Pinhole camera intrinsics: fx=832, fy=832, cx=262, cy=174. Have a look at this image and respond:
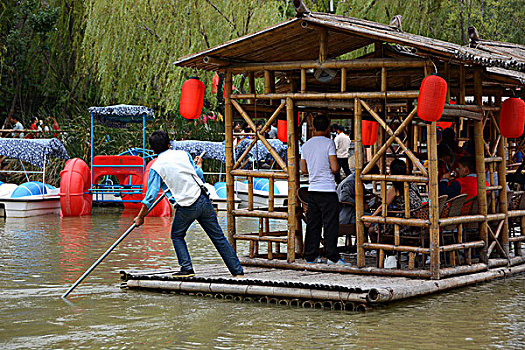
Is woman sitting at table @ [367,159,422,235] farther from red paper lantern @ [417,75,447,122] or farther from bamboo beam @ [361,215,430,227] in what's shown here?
red paper lantern @ [417,75,447,122]

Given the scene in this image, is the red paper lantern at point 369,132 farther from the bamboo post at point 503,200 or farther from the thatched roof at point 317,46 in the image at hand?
the bamboo post at point 503,200

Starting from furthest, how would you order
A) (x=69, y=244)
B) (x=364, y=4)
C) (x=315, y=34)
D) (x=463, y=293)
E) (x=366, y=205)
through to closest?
(x=364, y=4) → (x=69, y=244) → (x=366, y=205) → (x=315, y=34) → (x=463, y=293)

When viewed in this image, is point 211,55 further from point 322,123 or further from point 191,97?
point 322,123

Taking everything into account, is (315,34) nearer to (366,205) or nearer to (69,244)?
(366,205)

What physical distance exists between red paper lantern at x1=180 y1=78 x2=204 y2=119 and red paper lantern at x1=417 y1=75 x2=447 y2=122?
306 cm

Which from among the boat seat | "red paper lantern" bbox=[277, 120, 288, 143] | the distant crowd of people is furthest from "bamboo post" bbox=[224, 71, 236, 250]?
the distant crowd of people

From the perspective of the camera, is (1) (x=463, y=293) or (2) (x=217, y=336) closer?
(2) (x=217, y=336)

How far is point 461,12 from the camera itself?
82.3 ft

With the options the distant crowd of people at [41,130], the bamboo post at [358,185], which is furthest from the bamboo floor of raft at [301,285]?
the distant crowd of people at [41,130]

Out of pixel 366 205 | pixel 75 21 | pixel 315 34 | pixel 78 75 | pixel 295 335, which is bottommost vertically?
pixel 295 335

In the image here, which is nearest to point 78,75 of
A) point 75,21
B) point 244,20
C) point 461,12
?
point 75,21

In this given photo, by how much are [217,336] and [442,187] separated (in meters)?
4.59

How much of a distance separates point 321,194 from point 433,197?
4.53ft

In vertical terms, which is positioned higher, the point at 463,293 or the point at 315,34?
the point at 315,34
